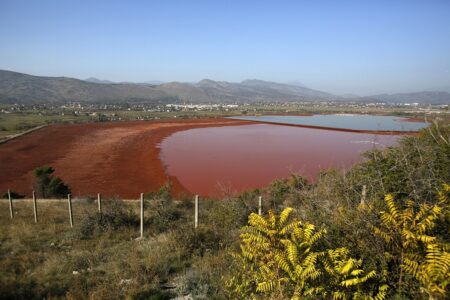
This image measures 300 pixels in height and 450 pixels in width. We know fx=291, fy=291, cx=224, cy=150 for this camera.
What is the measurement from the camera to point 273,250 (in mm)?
3748

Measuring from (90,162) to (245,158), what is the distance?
1943cm

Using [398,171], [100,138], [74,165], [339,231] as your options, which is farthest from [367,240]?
[100,138]

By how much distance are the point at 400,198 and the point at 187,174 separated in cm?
2530

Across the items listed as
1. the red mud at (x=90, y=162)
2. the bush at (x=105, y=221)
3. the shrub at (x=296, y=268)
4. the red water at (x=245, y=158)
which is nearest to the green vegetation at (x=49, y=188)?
the red mud at (x=90, y=162)

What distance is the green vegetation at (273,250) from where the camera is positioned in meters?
3.36

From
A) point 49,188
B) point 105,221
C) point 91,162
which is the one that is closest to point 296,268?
point 105,221

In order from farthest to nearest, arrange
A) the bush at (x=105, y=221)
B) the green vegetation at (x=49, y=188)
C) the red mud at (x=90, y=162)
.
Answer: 1. the red mud at (x=90, y=162)
2. the green vegetation at (x=49, y=188)
3. the bush at (x=105, y=221)

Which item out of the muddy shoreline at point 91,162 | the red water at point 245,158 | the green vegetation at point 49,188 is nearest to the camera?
the green vegetation at point 49,188

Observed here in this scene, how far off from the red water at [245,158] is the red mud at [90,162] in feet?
7.33

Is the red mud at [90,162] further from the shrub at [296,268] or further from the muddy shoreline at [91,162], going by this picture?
the shrub at [296,268]

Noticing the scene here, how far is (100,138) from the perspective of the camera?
55.8 m

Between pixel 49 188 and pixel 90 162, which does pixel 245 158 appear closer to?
pixel 90 162

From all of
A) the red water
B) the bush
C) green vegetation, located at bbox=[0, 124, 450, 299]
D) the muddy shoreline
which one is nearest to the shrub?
green vegetation, located at bbox=[0, 124, 450, 299]

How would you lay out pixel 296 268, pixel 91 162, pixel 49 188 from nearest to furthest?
pixel 296 268 → pixel 49 188 → pixel 91 162
